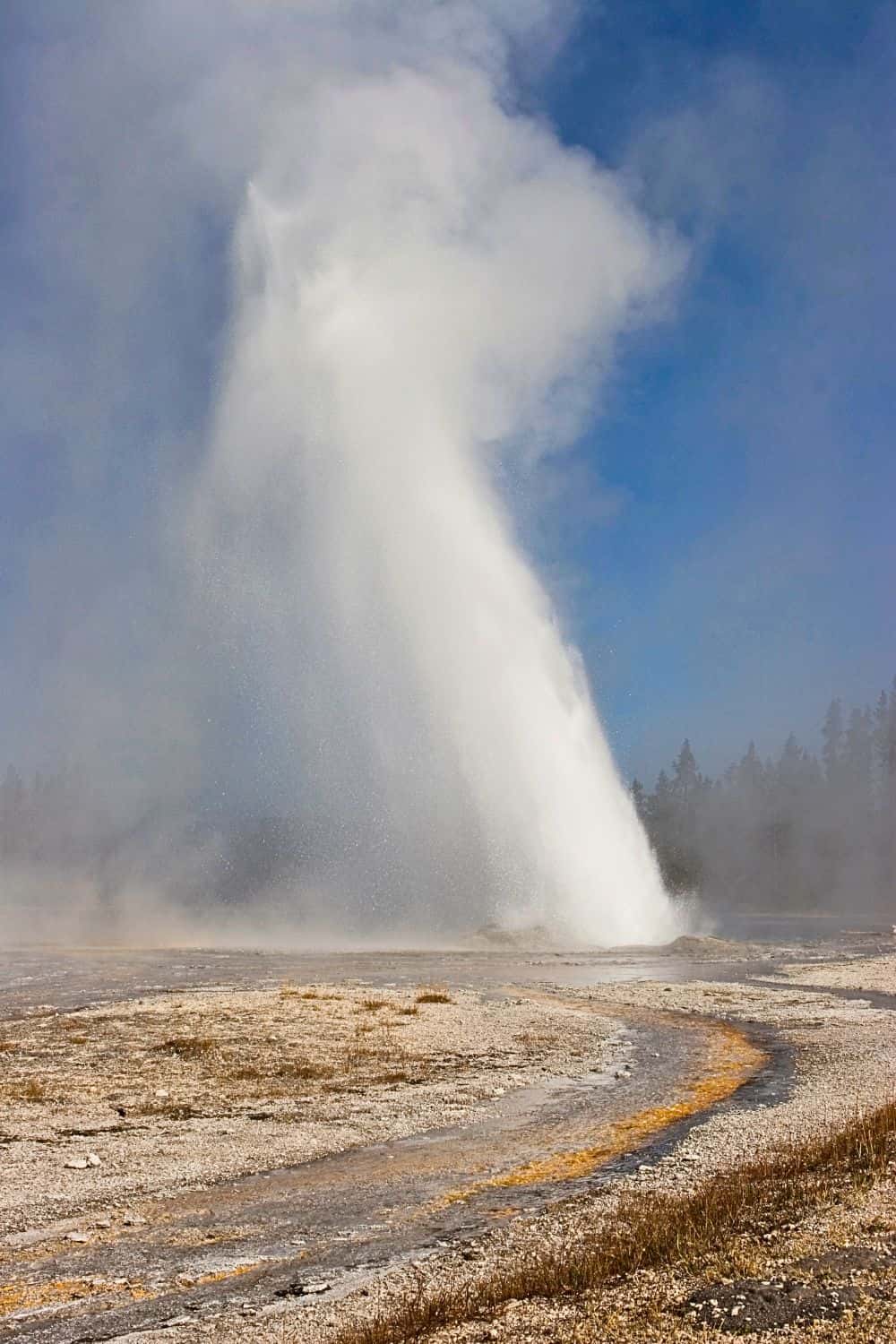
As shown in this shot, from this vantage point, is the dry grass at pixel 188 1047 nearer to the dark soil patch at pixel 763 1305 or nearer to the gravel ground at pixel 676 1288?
the gravel ground at pixel 676 1288

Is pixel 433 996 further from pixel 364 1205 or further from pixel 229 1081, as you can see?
pixel 364 1205

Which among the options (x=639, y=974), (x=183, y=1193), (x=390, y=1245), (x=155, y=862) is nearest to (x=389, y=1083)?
(x=183, y=1193)

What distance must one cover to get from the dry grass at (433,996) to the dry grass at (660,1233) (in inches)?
706

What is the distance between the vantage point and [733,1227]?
8820mm

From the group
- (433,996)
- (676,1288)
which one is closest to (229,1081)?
(676,1288)

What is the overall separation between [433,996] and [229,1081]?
43.3 ft

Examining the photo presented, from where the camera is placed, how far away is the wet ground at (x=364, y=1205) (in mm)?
8539

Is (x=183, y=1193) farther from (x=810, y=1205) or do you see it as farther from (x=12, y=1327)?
(x=810, y=1205)

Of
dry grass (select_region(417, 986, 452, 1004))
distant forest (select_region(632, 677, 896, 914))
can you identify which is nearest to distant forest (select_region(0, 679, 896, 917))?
distant forest (select_region(632, 677, 896, 914))

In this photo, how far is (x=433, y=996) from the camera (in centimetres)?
2994

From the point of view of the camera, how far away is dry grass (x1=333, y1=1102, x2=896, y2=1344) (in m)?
7.52

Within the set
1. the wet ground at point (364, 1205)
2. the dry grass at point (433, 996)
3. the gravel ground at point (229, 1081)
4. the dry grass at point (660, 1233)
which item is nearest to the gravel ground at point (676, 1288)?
the dry grass at point (660, 1233)

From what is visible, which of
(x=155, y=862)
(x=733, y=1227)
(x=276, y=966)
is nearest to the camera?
(x=733, y=1227)

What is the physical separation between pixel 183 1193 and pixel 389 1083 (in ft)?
21.7
